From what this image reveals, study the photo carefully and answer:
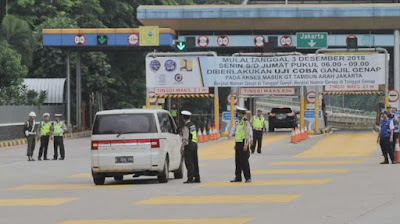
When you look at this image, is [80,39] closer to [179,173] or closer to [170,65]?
[170,65]

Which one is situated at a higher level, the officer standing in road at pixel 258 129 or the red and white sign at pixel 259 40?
the red and white sign at pixel 259 40

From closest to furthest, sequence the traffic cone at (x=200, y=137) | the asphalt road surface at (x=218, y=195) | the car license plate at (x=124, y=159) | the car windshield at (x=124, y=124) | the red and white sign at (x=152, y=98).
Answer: the asphalt road surface at (x=218, y=195) → the car license plate at (x=124, y=159) → the car windshield at (x=124, y=124) → the traffic cone at (x=200, y=137) → the red and white sign at (x=152, y=98)

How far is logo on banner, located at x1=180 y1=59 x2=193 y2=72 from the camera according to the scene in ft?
168

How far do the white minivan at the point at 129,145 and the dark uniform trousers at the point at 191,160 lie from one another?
0.51 m

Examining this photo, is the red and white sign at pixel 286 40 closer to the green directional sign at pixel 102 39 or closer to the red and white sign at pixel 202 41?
the red and white sign at pixel 202 41

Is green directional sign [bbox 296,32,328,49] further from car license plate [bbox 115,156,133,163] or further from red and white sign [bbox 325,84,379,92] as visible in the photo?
car license plate [bbox 115,156,133,163]

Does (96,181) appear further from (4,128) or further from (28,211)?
(4,128)

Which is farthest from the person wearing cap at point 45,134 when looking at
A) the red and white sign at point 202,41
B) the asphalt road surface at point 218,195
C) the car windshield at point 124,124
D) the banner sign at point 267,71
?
the red and white sign at point 202,41

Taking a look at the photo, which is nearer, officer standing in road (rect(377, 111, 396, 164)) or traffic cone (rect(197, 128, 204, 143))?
officer standing in road (rect(377, 111, 396, 164))

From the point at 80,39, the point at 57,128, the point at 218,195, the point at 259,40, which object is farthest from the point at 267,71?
the point at 218,195

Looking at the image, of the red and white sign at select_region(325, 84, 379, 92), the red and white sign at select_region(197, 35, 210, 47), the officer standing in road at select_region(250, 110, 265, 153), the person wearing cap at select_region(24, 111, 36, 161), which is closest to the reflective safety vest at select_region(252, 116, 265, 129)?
the officer standing in road at select_region(250, 110, 265, 153)

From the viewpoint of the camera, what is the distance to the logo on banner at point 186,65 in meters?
51.2

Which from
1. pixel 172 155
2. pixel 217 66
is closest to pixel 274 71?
pixel 217 66

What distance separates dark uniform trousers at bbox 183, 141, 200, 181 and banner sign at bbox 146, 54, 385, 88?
30.1 metres
